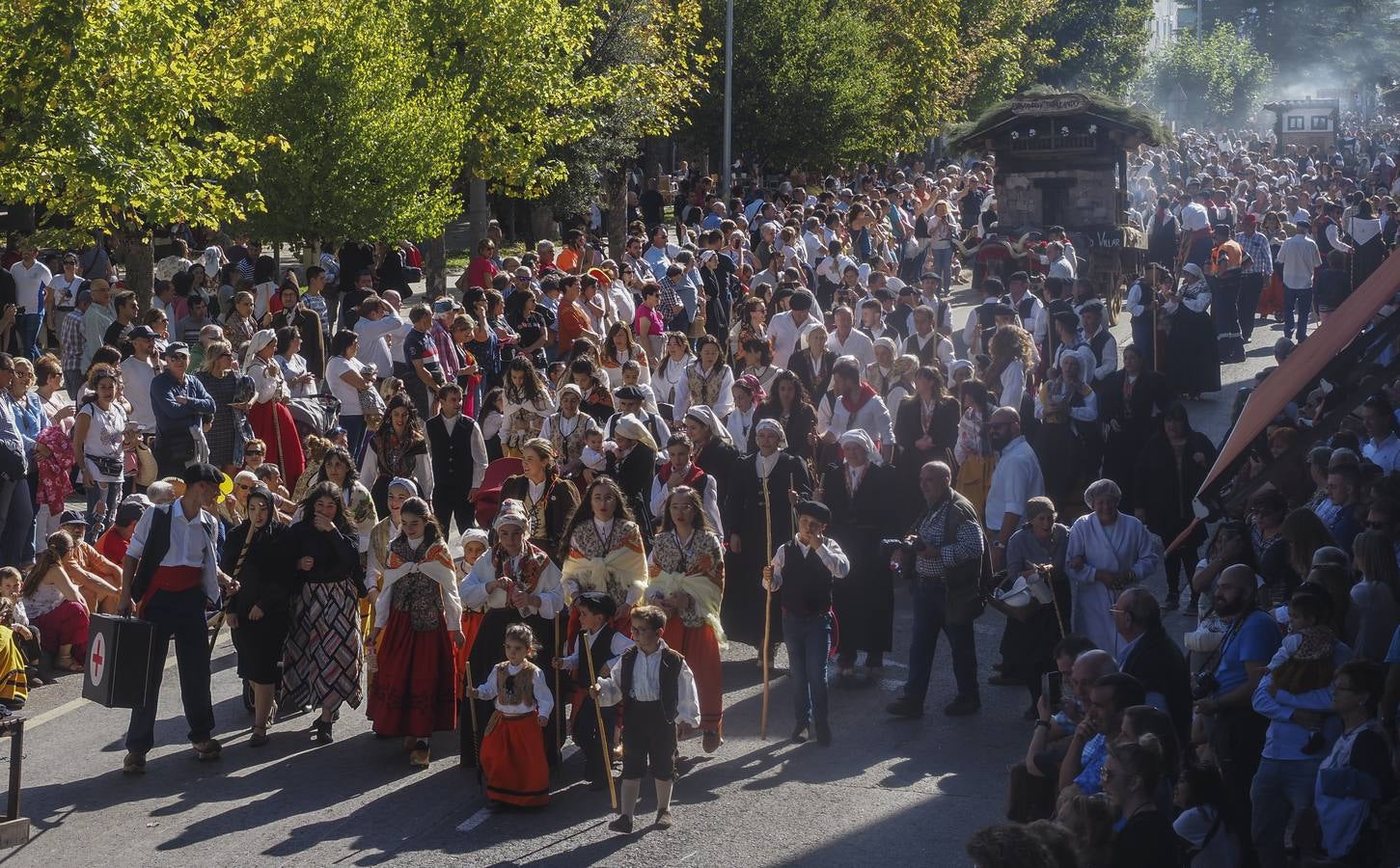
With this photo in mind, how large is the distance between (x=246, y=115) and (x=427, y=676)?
13.1m

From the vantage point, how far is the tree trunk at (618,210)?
3238 cm

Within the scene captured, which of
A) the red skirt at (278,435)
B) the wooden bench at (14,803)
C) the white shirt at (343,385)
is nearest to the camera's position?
the wooden bench at (14,803)

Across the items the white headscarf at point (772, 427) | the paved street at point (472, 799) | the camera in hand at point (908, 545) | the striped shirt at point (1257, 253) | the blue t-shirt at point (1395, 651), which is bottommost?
the paved street at point (472, 799)

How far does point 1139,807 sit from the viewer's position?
6395 mm

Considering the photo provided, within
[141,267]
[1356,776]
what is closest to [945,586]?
[1356,776]

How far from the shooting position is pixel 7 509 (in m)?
12.9

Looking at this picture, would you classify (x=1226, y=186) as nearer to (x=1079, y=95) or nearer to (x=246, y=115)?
(x=1079, y=95)

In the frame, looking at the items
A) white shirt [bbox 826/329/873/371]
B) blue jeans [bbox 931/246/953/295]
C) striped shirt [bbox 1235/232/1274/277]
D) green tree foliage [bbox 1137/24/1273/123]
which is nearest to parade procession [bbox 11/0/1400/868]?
white shirt [bbox 826/329/873/371]

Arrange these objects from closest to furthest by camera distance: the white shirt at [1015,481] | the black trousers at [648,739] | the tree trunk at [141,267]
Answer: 1. the black trousers at [648,739]
2. the white shirt at [1015,481]
3. the tree trunk at [141,267]

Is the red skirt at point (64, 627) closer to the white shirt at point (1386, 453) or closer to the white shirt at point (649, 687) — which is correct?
the white shirt at point (649, 687)

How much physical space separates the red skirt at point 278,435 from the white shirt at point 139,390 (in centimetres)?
88

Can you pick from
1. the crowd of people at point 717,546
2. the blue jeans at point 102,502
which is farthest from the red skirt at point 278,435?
the blue jeans at point 102,502

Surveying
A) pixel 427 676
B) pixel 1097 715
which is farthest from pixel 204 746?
pixel 1097 715

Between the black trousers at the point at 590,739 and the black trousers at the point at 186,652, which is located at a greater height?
the black trousers at the point at 186,652
